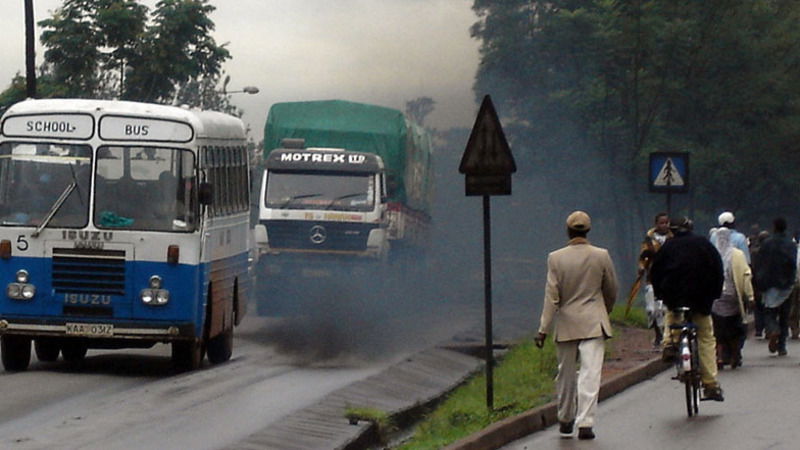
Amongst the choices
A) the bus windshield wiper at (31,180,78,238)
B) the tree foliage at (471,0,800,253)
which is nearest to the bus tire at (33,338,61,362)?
the bus windshield wiper at (31,180,78,238)

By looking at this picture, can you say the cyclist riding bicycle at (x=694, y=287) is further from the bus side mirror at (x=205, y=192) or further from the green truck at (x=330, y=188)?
the green truck at (x=330, y=188)

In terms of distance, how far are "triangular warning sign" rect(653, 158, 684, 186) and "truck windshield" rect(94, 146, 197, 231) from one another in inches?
304

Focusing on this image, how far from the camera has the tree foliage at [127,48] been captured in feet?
140

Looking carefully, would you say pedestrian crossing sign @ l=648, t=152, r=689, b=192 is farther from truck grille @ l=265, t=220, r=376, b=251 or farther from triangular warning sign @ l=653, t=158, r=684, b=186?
truck grille @ l=265, t=220, r=376, b=251

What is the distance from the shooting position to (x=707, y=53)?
45.9 m

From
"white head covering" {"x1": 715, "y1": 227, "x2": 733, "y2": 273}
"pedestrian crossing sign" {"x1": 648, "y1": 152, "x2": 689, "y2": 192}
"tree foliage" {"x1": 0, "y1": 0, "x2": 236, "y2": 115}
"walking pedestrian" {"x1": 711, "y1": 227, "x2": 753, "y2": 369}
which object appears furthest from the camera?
"tree foliage" {"x1": 0, "y1": 0, "x2": 236, "y2": 115}

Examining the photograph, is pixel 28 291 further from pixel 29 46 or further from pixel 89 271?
pixel 29 46

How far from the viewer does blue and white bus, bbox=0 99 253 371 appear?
17.9 m

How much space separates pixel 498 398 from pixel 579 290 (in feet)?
12.0

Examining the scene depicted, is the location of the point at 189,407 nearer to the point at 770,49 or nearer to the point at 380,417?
the point at 380,417

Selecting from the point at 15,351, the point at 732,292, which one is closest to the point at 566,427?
the point at 732,292

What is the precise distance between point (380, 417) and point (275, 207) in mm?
19125

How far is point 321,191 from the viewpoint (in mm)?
32438

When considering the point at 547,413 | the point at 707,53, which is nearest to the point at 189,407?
the point at 547,413
